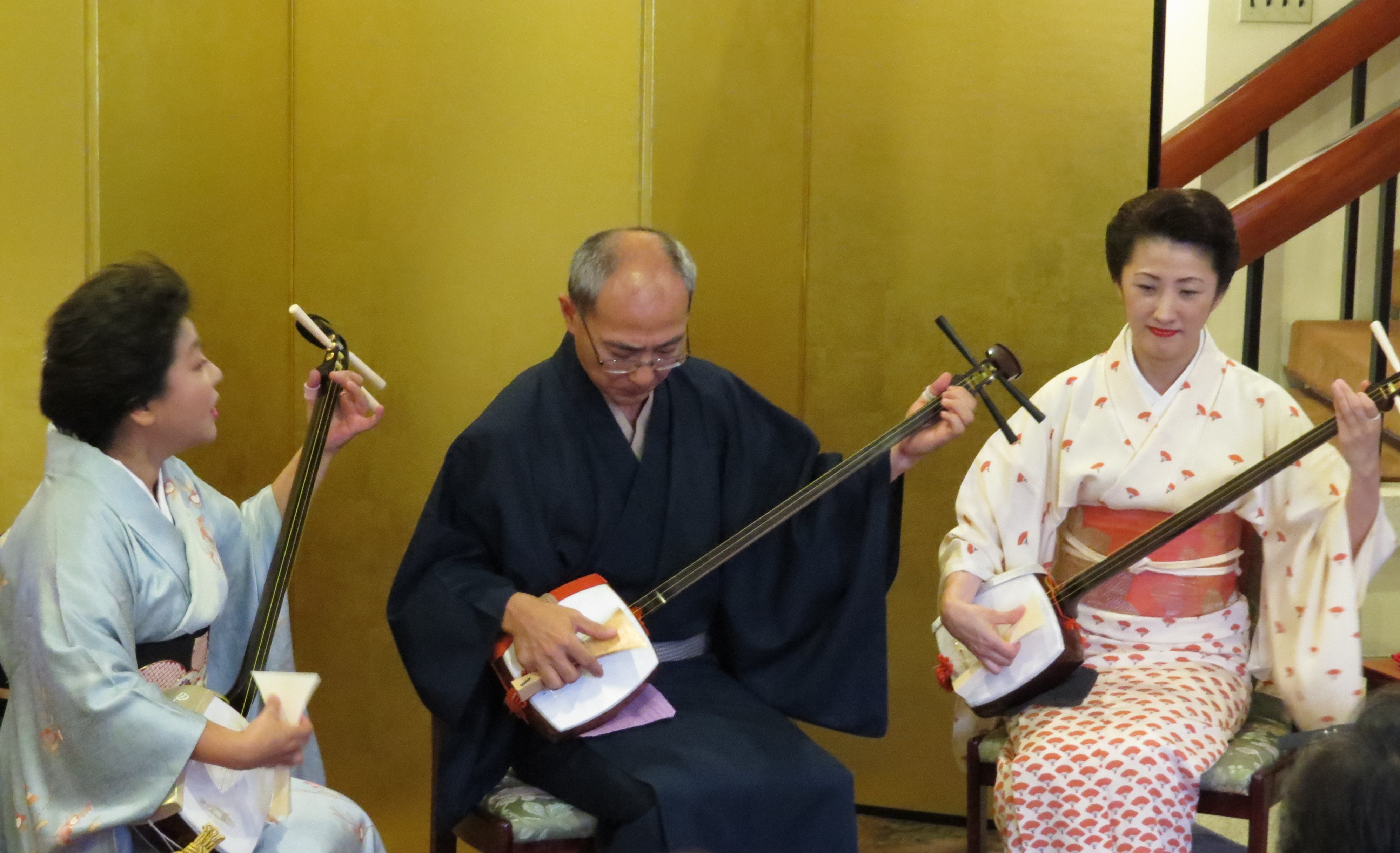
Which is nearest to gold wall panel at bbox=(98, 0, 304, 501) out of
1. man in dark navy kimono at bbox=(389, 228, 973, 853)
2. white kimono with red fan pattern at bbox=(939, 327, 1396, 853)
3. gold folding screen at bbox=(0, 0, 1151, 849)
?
gold folding screen at bbox=(0, 0, 1151, 849)

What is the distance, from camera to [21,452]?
294 cm

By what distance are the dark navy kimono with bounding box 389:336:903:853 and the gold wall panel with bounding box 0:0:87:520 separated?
909mm

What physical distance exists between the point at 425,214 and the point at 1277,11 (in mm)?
3284

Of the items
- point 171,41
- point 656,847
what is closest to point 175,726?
point 656,847

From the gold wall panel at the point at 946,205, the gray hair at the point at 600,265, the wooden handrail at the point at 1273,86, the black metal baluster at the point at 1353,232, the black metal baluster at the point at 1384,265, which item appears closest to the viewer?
the gray hair at the point at 600,265

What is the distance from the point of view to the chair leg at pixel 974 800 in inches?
110

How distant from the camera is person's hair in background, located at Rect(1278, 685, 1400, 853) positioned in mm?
1082

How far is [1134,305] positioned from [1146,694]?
76cm

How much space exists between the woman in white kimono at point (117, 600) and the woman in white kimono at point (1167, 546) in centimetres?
124

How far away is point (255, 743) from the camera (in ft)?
6.84

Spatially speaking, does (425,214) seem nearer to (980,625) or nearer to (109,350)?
(109,350)

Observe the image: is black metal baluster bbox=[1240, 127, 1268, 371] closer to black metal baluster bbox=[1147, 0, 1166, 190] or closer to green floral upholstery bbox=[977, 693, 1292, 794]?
black metal baluster bbox=[1147, 0, 1166, 190]

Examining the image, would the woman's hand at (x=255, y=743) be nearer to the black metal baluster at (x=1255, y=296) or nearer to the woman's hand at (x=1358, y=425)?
the woman's hand at (x=1358, y=425)

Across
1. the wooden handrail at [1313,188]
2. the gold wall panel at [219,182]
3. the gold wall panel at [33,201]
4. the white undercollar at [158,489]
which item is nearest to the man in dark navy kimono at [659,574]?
the white undercollar at [158,489]
